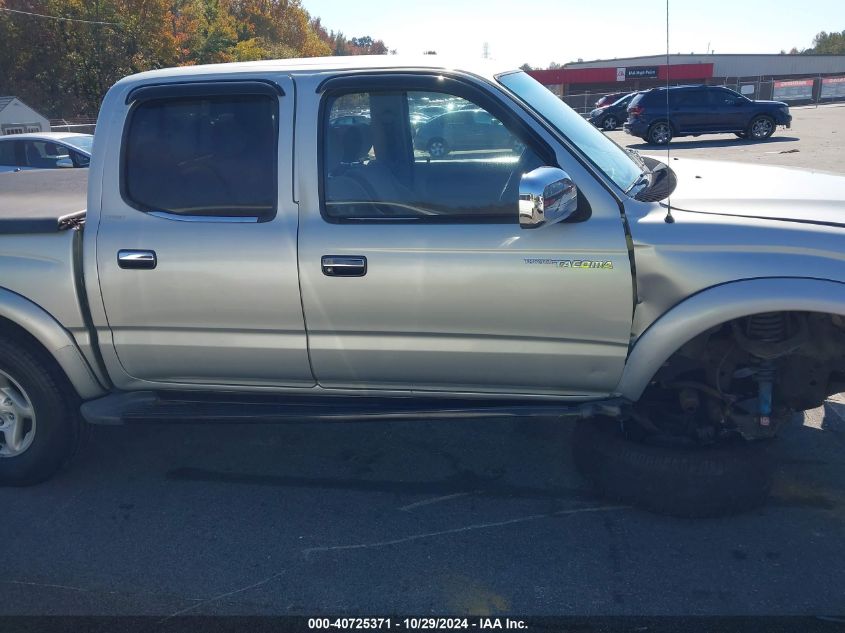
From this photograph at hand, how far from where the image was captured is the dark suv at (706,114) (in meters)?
24.4

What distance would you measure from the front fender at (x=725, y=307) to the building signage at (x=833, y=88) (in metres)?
53.5

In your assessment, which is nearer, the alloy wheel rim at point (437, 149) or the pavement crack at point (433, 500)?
the alloy wheel rim at point (437, 149)

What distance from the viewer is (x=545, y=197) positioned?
3105mm

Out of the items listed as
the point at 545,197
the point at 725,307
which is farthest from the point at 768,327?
the point at 545,197

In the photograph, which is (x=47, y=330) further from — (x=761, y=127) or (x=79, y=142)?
(x=761, y=127)

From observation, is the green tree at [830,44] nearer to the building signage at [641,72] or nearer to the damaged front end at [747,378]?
the building signage at [641,72]

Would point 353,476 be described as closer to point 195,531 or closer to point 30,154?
point 195,531

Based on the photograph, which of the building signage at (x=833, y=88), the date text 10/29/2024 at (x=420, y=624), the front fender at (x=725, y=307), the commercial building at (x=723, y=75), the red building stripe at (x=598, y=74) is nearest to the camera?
the date text 10/29/2024 at (x=420, y=624)

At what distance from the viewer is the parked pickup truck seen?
3299 mm

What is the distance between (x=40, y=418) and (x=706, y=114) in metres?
24.3

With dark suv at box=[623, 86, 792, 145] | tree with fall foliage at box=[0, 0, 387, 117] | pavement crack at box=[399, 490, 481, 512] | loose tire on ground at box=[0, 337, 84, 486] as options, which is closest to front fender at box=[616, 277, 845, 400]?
pavement crack at box=[399, 490, 481, 512]

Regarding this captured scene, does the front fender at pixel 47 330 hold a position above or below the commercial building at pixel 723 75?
below

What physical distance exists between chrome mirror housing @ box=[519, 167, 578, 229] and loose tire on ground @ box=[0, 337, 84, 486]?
253 centimetres

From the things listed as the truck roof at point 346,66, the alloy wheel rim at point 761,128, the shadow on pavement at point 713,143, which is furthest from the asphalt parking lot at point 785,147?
the truck roof at point 346,66
